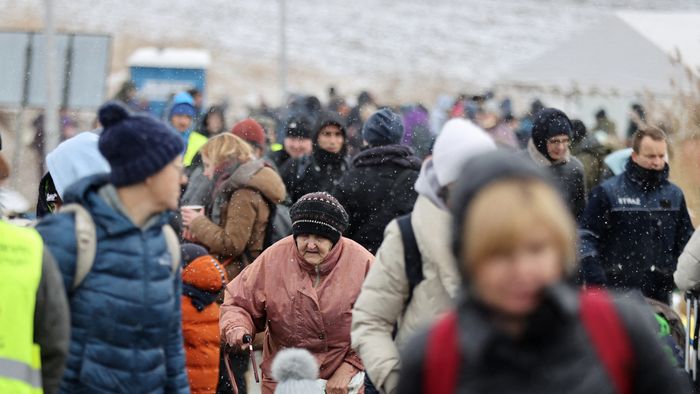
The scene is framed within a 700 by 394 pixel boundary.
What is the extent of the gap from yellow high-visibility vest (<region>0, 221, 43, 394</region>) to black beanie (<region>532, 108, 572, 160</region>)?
600cm

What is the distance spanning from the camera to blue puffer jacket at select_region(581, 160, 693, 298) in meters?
9.45

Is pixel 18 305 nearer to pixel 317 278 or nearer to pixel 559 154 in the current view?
pixel 317 278

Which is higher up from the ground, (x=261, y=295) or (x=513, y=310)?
(x=513, y=310)

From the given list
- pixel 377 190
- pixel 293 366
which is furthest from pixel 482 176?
pixel 377 190

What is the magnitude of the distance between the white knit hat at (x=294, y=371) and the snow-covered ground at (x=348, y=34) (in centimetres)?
4829

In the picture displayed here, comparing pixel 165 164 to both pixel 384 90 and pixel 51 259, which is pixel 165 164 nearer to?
pixel 51 259

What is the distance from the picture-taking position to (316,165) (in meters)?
11.6

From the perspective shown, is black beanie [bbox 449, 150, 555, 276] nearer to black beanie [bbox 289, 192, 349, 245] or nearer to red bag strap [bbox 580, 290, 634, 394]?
red bag strap [bbox 580, 290, 634, 394]

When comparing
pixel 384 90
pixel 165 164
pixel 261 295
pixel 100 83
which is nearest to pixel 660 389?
pixel 165 164

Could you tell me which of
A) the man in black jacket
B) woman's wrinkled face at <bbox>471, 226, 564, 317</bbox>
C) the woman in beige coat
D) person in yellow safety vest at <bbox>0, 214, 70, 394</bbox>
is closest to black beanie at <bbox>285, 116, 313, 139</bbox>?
the woman in beige coat

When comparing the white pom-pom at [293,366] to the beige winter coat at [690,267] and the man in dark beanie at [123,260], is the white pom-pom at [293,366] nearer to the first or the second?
the man in dark beanie at [123,260]

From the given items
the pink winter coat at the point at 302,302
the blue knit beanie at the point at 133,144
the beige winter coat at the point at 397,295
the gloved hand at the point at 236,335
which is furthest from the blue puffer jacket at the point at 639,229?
the blue knit beanie at the point at 133,144

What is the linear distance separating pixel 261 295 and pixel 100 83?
938cm

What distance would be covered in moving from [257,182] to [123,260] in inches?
164
